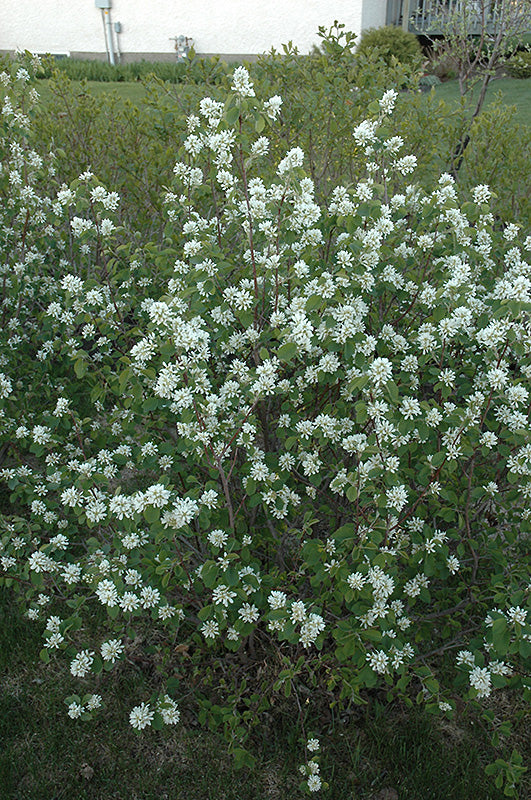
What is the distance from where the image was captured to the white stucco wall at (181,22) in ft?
75.9

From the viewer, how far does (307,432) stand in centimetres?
232

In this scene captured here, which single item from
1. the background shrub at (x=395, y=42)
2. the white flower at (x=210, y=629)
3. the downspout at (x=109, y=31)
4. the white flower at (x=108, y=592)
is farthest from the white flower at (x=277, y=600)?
the downspout at (x=109, y=31)

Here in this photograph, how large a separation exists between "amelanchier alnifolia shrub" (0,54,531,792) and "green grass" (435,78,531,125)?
47.4 ft

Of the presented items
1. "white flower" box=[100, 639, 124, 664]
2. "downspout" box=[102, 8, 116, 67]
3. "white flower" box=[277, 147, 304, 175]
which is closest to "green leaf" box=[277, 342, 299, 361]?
"white flower" box=[277, 147, 304, 175]

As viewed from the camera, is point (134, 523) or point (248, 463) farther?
point (248, 463)

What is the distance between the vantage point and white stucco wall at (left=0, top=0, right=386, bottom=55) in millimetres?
23141

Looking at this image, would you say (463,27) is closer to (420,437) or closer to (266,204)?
(266,204)

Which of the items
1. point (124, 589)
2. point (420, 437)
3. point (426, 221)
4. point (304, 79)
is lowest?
point (124, 589)

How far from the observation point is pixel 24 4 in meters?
25.8

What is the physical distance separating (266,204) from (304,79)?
2976mm

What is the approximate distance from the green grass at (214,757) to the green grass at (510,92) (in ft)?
49.3

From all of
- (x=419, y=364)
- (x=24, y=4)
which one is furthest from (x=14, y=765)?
(x=24, y=4)

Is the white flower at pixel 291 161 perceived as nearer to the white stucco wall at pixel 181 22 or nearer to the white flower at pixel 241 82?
the white flower at pixel 241 82

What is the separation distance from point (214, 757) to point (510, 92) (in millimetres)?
20621
